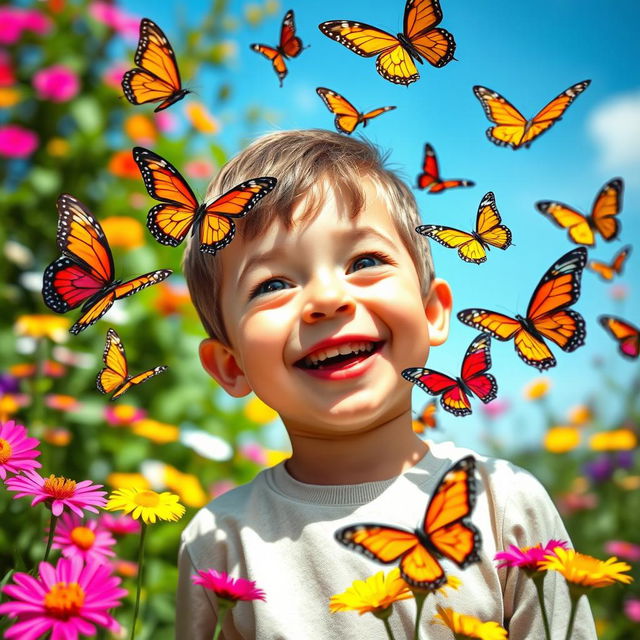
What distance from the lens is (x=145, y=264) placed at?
2809 millimetres

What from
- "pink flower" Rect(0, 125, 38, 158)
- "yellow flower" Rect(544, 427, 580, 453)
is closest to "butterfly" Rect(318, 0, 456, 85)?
"yellow flower" Rect(544, 427, 580, 453)

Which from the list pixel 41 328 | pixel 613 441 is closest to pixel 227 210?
pixel 41 328

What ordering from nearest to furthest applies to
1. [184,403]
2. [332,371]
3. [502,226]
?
[502,226] < [332,371] < [184,403]

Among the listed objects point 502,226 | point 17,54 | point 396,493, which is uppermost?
point 17,54

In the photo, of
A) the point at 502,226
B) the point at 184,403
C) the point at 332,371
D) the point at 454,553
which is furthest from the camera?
the point at 184,403

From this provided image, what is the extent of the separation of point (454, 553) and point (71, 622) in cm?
35

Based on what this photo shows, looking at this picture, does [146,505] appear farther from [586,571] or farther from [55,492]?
[586,571]

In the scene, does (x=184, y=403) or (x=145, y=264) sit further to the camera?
(x=145, y=264)

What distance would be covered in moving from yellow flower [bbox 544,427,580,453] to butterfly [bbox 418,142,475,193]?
1.74m

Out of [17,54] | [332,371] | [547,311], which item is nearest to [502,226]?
[547,311]

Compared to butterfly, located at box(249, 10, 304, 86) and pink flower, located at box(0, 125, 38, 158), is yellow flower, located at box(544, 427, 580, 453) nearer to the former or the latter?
butterfly, located at box(249, 10, 304, 86)

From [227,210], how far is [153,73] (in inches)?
9.9

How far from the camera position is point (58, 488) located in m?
0.91

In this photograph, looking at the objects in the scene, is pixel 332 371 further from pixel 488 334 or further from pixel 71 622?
pixel 71 622
